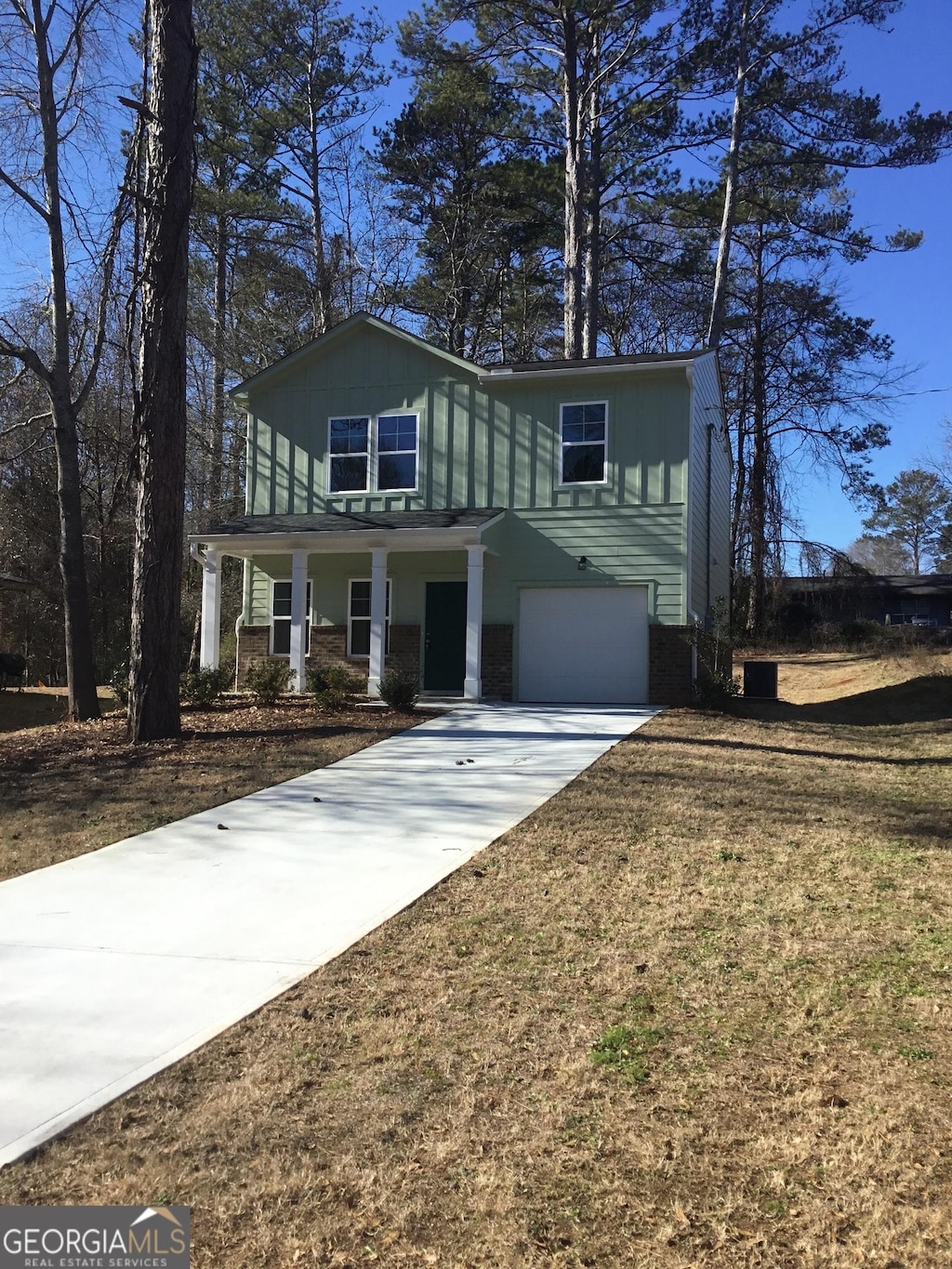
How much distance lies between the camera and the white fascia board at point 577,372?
54.6ft

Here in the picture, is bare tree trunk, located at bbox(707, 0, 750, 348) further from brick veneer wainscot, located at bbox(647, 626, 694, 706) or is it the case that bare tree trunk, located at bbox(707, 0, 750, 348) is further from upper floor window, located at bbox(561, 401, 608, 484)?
brick veneer wainscot, located at bbox(647, 626, 694, 706)

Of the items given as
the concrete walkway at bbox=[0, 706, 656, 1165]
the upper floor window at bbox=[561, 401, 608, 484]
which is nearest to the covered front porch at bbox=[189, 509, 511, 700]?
the upper floor window at bbox=[561, 401, 608, 484]

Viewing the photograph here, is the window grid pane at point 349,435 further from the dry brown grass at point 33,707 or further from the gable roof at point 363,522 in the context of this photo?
the dry brown grass at point 33,707

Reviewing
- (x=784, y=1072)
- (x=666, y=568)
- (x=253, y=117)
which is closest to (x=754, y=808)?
(x=784, y=1072)

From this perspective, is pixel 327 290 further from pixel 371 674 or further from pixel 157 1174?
pixel 157 1174

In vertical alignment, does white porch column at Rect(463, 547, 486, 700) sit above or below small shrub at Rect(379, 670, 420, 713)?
above

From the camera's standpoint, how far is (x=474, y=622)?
1644 cm

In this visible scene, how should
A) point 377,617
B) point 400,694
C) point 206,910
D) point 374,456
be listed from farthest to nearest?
point 374,456 < point 377,617 < point 400,694 < point 206,910

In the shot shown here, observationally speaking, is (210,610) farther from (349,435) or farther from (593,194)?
(593,194)

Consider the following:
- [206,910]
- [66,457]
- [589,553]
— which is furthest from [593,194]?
[206,910]

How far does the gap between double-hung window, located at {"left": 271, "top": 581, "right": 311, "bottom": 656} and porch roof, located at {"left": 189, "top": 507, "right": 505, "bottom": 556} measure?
0.90 m

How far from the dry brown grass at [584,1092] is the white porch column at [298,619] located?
435 inches

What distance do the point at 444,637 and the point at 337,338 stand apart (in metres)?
5.91

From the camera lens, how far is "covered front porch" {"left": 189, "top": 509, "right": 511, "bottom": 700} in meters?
16.7
